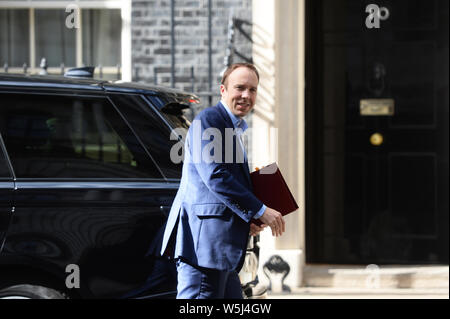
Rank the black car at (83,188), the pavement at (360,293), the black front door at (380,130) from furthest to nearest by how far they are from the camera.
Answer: the black front door at (380,130)
the pavement at (360,293)
the black car at (83,188)

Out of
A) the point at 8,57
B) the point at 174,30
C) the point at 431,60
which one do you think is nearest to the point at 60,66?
the point at 8,57

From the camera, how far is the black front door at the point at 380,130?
7.41 m

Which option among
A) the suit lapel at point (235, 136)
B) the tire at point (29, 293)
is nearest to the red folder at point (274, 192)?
the suit lapel at point (235, 136)

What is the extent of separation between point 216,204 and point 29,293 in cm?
115

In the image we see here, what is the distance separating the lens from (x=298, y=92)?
23.5 feet

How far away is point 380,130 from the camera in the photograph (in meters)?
7.46

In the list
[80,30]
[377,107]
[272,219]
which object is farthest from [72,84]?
[377,107]

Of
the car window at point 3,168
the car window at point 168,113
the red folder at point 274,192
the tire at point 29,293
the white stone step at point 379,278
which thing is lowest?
the white stone step at point 379,278

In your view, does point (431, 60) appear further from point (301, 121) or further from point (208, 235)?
point (208, 235)

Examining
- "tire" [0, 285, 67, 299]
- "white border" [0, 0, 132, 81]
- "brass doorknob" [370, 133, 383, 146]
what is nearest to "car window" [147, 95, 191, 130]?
"tire" [0, 285, 67, 299]

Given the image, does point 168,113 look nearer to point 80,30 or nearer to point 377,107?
point 377,107

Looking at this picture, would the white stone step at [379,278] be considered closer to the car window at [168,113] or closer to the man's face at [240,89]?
the car window at [168,113]

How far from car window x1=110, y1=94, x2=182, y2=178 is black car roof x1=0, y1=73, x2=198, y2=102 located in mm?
66

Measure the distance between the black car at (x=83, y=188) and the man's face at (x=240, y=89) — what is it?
502 millimetres
